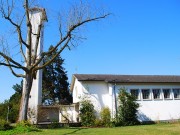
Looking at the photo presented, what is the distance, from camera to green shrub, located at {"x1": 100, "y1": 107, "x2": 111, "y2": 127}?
25159mm

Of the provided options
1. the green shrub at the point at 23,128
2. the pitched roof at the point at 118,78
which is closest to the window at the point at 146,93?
the pitched roof at the point at 118,78

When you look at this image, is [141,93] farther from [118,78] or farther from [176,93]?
[176,93]

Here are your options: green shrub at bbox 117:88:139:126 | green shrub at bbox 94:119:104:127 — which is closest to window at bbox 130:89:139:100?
green shrub at bbox 117:88:139:126

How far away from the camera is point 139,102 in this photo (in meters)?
27.9

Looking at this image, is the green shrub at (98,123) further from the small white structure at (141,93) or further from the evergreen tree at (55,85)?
the evergreen tree at (55,85)

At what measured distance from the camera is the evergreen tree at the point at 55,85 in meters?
47.6

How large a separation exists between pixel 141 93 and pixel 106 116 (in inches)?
203

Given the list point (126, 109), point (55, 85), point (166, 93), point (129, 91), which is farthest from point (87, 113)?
point (55, 85)

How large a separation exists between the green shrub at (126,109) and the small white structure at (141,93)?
0.94 metres

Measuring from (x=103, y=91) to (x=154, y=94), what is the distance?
19.4 ft

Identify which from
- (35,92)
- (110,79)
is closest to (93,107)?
(110,79)

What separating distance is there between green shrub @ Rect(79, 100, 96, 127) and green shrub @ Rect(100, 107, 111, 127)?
35.6 inches

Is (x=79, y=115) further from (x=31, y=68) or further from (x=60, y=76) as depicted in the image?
(x=60, y=76)

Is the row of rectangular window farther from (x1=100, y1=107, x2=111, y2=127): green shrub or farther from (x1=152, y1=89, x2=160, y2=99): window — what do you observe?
(x1=100, y1=107, x2=111, y2=127): green shrub
